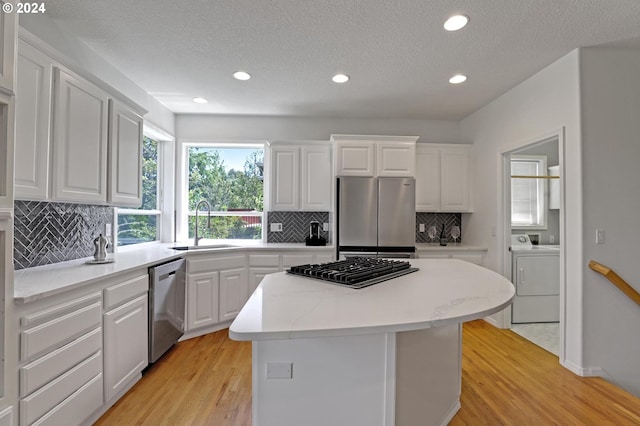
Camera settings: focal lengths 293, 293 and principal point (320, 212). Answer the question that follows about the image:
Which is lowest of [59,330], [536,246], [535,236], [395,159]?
[59,330]

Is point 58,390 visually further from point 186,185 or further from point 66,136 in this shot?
point 186,185

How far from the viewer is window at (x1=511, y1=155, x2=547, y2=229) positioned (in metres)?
4.13

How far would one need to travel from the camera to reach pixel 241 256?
3371 millimetres

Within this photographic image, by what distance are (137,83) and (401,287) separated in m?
3.28

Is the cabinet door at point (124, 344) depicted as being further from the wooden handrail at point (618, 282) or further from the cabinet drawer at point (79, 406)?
the wooden handrail at point (618, 282)

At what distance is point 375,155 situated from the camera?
3684 mm

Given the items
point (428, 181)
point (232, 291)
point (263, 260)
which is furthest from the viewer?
point (428, 181)

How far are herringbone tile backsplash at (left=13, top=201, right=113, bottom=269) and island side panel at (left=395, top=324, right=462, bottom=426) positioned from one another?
236 centimetres

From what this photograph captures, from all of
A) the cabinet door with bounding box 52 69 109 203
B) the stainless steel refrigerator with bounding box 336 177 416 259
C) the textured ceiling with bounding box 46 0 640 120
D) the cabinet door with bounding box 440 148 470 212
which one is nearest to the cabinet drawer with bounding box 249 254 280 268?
the stainless steel refrigerator with bounding box 336 177 416 259

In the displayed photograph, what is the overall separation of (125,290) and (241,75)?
7.01 feet

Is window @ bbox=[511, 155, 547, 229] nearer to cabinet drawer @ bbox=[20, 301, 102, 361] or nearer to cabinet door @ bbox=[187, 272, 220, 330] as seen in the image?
cabinet door @ bbox=[187, 272, 220, 330]

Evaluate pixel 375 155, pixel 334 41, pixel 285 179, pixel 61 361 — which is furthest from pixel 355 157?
pixel 61 361

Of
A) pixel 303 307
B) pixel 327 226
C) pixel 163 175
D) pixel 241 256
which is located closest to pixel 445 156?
pixel 327 226

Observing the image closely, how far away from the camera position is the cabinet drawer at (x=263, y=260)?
341cm
